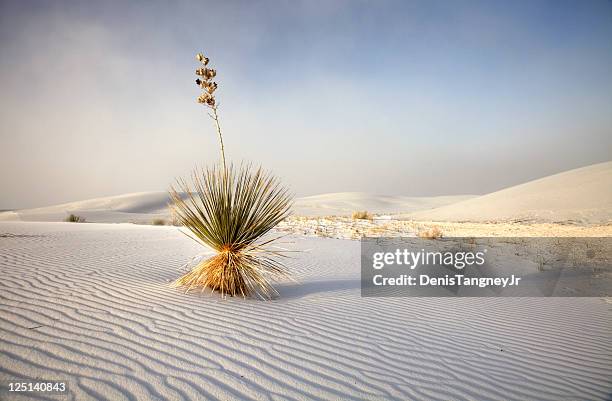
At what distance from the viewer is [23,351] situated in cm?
245

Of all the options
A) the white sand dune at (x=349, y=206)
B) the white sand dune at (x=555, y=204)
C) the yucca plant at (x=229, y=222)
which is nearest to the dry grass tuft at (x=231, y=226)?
the yucca plant at (x=229, y=222)

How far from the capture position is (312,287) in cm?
582

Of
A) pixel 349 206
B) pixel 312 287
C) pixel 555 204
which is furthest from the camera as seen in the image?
pixel 349 206

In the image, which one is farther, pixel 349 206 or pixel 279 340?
pixel 349 206

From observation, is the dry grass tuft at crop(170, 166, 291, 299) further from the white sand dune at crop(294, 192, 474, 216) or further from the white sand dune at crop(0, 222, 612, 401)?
the white sand dune at crop(294, 192, 474, 216)

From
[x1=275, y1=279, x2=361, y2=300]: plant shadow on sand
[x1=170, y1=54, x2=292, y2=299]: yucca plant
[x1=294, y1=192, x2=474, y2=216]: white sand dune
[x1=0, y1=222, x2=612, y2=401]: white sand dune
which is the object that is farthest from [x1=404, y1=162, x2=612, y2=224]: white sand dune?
[x1=170, y1=54, x2=292, y2=299]: yucca plant

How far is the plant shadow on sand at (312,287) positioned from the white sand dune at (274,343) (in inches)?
2.8

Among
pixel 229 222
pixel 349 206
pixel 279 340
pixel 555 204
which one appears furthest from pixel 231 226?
pixel 349 206

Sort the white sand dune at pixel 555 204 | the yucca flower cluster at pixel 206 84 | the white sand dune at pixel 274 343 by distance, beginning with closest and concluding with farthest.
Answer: the white sand dune at pixel 274 343
the yucca flower cluster at pixel 206 84
the white sand dune at pixel 555 204

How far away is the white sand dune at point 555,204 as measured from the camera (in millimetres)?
19500

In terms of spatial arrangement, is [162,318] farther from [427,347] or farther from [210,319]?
[427,347]

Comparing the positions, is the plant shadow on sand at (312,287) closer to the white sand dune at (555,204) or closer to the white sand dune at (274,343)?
the white sand dune at (274,343)

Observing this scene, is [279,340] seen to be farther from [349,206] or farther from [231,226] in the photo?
[349,206]

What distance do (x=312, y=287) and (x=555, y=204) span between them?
24.7 m
